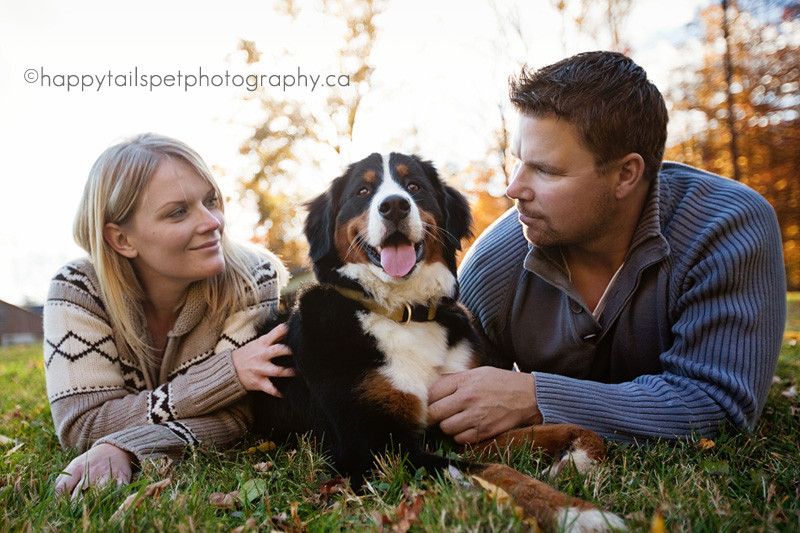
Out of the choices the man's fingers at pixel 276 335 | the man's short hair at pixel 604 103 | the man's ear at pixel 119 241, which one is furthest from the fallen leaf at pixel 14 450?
the man's short hair at pixel 604 103

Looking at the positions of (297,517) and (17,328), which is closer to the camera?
(297,517)

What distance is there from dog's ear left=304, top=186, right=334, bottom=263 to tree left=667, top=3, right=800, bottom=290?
1124 cm

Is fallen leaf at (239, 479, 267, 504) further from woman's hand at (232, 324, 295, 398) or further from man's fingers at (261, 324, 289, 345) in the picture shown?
man's fingers at (261, 324, 289, 345)

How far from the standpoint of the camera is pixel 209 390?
279cm

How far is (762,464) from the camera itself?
2283 millimetres

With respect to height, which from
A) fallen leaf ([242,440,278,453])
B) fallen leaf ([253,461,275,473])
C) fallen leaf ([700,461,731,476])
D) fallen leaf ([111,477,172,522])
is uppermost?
fallen leaf ([111,477,172,522])

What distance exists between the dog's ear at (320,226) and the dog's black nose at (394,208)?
0.32m

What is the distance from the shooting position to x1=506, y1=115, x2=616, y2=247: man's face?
278cm

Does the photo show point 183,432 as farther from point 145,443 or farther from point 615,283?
point 615,283

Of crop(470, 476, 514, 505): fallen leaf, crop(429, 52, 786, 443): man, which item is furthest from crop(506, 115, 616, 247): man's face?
crop(470, 476, 514, 505): fallen leaf

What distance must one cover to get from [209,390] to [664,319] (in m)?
2.09

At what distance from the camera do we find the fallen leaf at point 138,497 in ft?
5.94

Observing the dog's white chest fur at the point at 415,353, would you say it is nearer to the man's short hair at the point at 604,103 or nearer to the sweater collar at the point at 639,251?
the sweater collar at the point at 639,251

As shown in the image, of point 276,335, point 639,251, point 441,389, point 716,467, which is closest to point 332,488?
point 441,389
